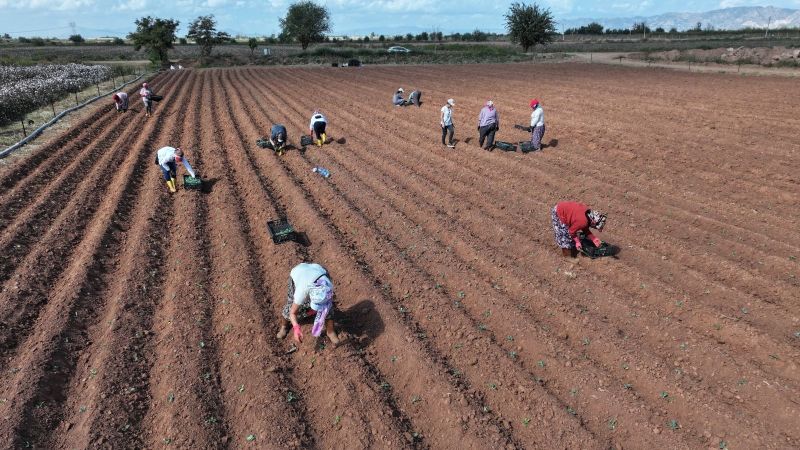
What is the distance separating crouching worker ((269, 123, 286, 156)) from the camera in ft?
45.3

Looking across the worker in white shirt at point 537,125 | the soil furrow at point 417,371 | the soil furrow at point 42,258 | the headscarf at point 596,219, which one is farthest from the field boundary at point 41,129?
the headscarf at point 596,219

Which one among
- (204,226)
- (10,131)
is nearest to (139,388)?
(204,226)

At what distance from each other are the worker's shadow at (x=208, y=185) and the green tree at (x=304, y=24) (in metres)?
72.5

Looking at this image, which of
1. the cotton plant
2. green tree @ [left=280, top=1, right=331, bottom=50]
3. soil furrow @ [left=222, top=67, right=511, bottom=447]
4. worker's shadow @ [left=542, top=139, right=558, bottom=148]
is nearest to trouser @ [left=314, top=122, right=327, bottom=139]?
worker's shadow @ [left=542, top=139, right=558, bottom=148]

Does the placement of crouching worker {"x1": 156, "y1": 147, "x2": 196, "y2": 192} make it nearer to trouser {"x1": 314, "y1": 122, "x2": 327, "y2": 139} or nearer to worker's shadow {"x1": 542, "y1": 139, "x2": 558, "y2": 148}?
trouser {"x1": 314, "y1": 122, "x2": 327, "y2": 139}

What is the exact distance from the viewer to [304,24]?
7888 centimetres

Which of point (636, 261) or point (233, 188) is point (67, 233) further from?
point (636, 261)

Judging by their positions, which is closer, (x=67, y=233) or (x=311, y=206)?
(x=67, y=233)

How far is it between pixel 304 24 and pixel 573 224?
80.4 m

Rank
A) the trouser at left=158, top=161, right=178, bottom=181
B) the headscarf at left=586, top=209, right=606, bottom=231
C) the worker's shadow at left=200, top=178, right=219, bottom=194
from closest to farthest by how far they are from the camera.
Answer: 1. the headscarf at left=586, top=209, right=606, bottom=231
2. the trouser at left=158, top=161, right=178, bottom=181
3. the worker's shadow at left=200, top=178, right=219, bottom=194

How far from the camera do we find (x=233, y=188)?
450 inches

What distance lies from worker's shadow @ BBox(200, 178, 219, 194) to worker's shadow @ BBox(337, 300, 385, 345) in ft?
20.3

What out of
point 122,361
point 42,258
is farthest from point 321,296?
point 42,258

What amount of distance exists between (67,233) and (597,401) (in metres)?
9.20
